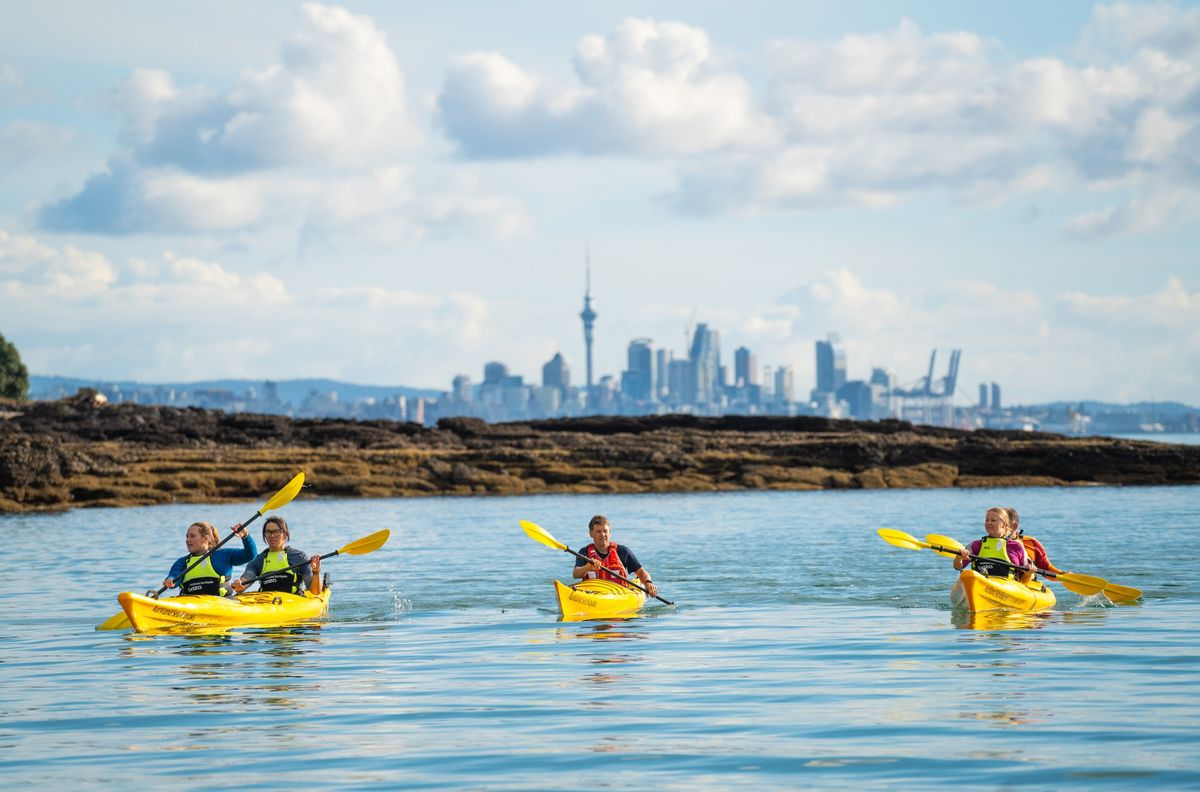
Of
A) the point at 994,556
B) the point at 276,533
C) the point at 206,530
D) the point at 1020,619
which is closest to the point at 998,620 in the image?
the point at 1020,619

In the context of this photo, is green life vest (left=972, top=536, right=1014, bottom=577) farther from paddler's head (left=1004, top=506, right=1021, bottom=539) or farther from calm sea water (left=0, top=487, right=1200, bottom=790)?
calm sea water (left=0, top=487, right=1200, bottom=790)

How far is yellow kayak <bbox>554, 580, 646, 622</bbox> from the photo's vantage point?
19.6 meters

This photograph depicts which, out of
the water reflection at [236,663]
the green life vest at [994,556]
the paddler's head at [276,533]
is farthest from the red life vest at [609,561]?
the green life vest at [994,556]

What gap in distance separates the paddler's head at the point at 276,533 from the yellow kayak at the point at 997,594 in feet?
28.4

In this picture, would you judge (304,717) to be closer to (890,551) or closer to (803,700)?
(803,700)

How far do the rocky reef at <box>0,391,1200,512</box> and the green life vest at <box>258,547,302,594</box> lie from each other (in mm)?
30776

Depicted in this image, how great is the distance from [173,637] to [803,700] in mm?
8799

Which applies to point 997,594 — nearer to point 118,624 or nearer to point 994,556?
point 994,556

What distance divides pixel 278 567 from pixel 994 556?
9492mm

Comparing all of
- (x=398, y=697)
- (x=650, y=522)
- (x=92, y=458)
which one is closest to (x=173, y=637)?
(x=398, y=697)

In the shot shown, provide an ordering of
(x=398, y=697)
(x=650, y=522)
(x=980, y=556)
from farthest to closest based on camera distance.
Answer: (x=650, y=522)
(x=980, y=556)
(x=398, y=697)

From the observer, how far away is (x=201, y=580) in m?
19.0

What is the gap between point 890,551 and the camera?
32.2m

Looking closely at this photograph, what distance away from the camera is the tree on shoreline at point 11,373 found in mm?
115562
